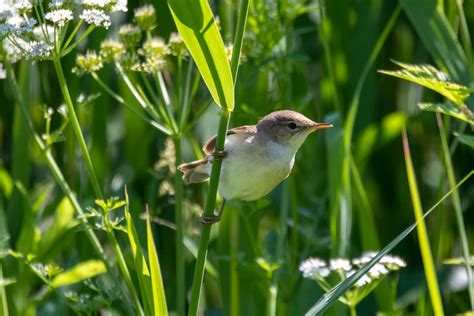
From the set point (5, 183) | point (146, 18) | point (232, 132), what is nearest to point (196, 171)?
point (232, 132)

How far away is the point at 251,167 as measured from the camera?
84.8 inches

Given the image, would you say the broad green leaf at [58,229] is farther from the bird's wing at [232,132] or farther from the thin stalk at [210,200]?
the thin stalk at [210,200]

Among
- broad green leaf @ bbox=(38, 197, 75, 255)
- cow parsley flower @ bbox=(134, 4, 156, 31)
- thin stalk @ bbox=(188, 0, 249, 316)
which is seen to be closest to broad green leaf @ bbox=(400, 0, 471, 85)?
cow parsley flower @ bbox=(134, 4, 156, 31)

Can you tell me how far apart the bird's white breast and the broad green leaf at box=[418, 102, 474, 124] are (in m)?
0.41

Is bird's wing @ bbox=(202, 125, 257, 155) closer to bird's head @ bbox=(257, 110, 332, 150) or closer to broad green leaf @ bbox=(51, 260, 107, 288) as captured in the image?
bird's head @ bbox=(257, 110, 332, 150)

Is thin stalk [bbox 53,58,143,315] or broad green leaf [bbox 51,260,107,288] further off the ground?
thin stalk [bbox 53,58,143,315]

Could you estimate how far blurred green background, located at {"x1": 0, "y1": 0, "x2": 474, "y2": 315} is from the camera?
8.94 feet

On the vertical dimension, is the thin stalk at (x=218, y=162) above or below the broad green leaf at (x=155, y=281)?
above

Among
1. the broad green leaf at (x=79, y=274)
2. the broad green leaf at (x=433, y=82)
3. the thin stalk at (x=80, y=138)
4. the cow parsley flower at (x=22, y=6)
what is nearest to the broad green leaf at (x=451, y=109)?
the broad green leaf at (x=433, y=82)

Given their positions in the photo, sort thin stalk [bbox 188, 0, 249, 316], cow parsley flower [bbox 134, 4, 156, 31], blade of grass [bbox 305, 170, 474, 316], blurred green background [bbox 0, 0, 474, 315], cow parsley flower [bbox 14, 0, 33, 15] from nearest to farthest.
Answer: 1. thin stalk [bbox 188, 0, 249, 316]
2. blade of grass [bbox 305, 170, 474, 316]
3. cow parsley flower [bbox 14, 0, 33, 15]
4. cow parsley flower [bbox 134, 4, 156, 31]
5. blurred green background [bbox 0, 0, 474, 315]

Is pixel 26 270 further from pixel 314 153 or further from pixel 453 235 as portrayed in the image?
pixel 453 235

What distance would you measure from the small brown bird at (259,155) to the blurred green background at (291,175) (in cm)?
35

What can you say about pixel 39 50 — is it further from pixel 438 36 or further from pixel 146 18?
pixel 438 36

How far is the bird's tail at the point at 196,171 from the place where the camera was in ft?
7.75
